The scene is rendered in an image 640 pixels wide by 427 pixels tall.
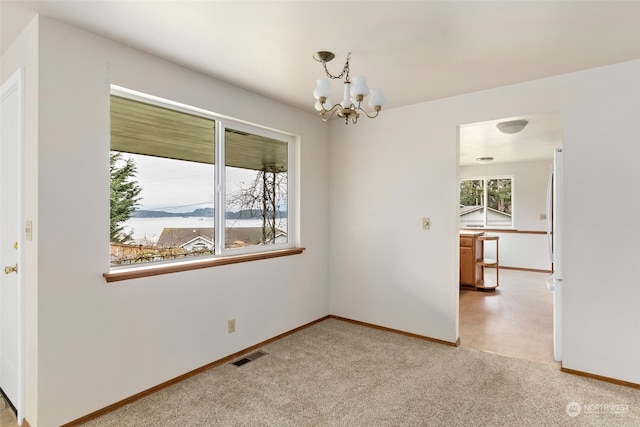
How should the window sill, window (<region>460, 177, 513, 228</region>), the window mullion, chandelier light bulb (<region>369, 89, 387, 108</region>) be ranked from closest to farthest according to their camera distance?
chandelier light bulb (<region>369, 89, 387, 108</region>), the window sill, the window mullion, window (<region>460, 177, 513, 228</region>)

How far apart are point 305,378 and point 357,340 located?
95cm

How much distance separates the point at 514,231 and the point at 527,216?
1.36 feet

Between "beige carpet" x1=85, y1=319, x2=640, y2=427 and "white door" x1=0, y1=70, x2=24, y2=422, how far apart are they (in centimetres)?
70

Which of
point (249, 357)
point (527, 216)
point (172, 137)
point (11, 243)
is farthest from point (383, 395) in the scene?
point (527, 216)

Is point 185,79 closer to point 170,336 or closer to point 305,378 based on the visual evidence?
point 170,336

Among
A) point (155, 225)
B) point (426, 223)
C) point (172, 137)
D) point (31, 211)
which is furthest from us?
point (426, 223)

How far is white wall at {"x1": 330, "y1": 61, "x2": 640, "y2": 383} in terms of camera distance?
263 cm

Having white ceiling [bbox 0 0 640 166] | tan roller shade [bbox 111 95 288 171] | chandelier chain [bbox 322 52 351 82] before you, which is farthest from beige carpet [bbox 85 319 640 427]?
white ceiling [bbox 0 0 640 166]

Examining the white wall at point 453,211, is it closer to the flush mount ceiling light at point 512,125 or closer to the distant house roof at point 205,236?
the flush mount ceiling light at point 512,125

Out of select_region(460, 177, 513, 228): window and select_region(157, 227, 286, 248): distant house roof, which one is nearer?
select_region(157, 227, 286, 248): distant house roof

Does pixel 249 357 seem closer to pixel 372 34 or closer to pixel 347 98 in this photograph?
pixel 347 98

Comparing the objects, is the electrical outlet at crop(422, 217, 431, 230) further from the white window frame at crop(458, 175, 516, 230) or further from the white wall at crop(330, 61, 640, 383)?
the white window frame at crop(458, 175, 516, 230)

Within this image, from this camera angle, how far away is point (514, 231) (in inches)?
302

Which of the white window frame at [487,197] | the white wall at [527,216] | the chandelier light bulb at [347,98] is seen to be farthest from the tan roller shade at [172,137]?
the white wall at [527,216]
